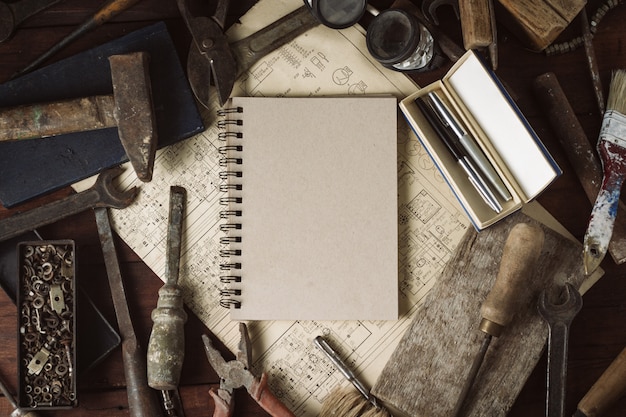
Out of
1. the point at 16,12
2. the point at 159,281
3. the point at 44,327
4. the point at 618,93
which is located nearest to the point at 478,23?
the point at 618,93

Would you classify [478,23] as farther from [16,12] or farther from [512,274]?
[16,12]

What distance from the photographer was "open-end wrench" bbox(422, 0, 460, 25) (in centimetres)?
134

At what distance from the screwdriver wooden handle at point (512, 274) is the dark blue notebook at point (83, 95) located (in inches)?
26.8

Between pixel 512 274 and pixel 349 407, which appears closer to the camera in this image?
pixel 512 274

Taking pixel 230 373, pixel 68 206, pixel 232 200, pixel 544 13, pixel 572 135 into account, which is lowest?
pixel 572 135

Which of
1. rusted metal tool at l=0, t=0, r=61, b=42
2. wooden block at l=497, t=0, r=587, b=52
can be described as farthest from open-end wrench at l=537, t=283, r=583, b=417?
rusted metal tool at l=0, t=0, r=61, b=42

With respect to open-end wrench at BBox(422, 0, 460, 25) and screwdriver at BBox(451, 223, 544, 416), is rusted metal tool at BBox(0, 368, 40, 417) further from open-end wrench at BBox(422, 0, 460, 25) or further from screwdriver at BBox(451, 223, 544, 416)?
open-end wrench at BBox(422, 0, 460, 25)

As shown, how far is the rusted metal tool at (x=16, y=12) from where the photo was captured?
4.55ft

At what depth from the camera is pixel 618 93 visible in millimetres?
1345

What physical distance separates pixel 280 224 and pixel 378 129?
0.95ft

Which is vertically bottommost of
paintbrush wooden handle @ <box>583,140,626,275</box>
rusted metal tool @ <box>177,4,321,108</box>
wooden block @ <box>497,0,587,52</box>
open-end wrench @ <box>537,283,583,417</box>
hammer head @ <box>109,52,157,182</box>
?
open-end wrench @ <box>537,283,583,417</box>

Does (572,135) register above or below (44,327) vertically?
below

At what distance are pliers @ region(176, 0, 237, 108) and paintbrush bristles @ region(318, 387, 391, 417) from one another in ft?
2.18

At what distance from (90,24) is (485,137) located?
85 centimetres
